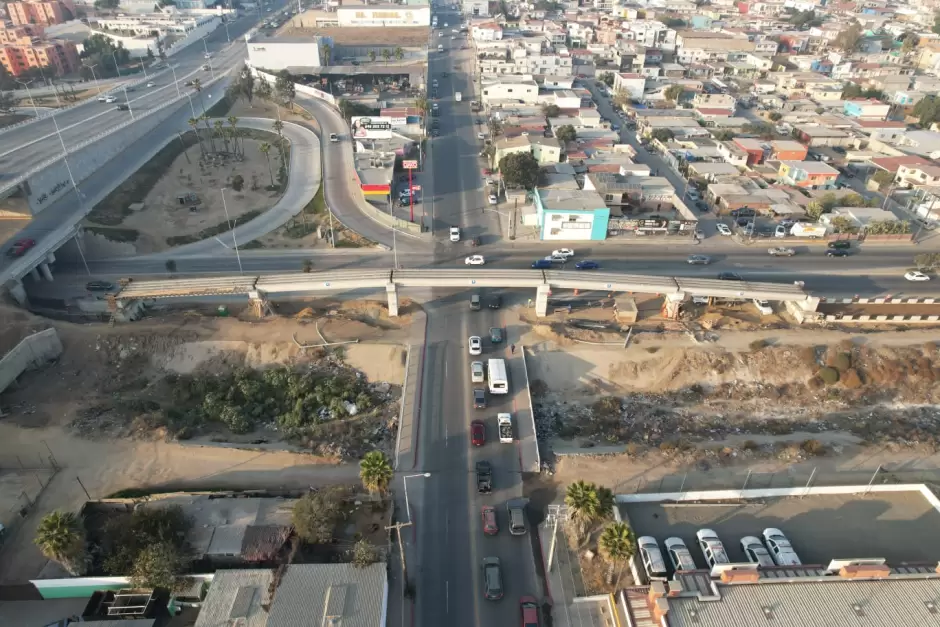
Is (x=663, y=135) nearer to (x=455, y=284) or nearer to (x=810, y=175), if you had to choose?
(x=810, y=175)

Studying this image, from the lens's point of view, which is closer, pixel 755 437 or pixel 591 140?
pixel 755 437

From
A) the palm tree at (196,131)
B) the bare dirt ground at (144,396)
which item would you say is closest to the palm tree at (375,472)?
the bare dirt ground at (144,396)

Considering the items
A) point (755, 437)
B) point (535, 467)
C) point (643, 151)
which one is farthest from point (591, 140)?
point (535, 467)

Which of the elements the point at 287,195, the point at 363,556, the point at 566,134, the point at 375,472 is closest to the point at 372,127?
the point at 287,195

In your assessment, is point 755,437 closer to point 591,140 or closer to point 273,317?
point 273,317

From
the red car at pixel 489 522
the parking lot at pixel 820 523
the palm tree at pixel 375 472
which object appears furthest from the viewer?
the red car at pixel 489 522

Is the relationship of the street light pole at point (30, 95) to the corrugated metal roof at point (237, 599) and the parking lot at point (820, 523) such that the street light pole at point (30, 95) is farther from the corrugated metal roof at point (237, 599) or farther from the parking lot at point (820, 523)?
the parking lot at point (820, 523)

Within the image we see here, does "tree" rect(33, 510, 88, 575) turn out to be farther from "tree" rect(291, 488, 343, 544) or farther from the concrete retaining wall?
the concrete retaining wall
